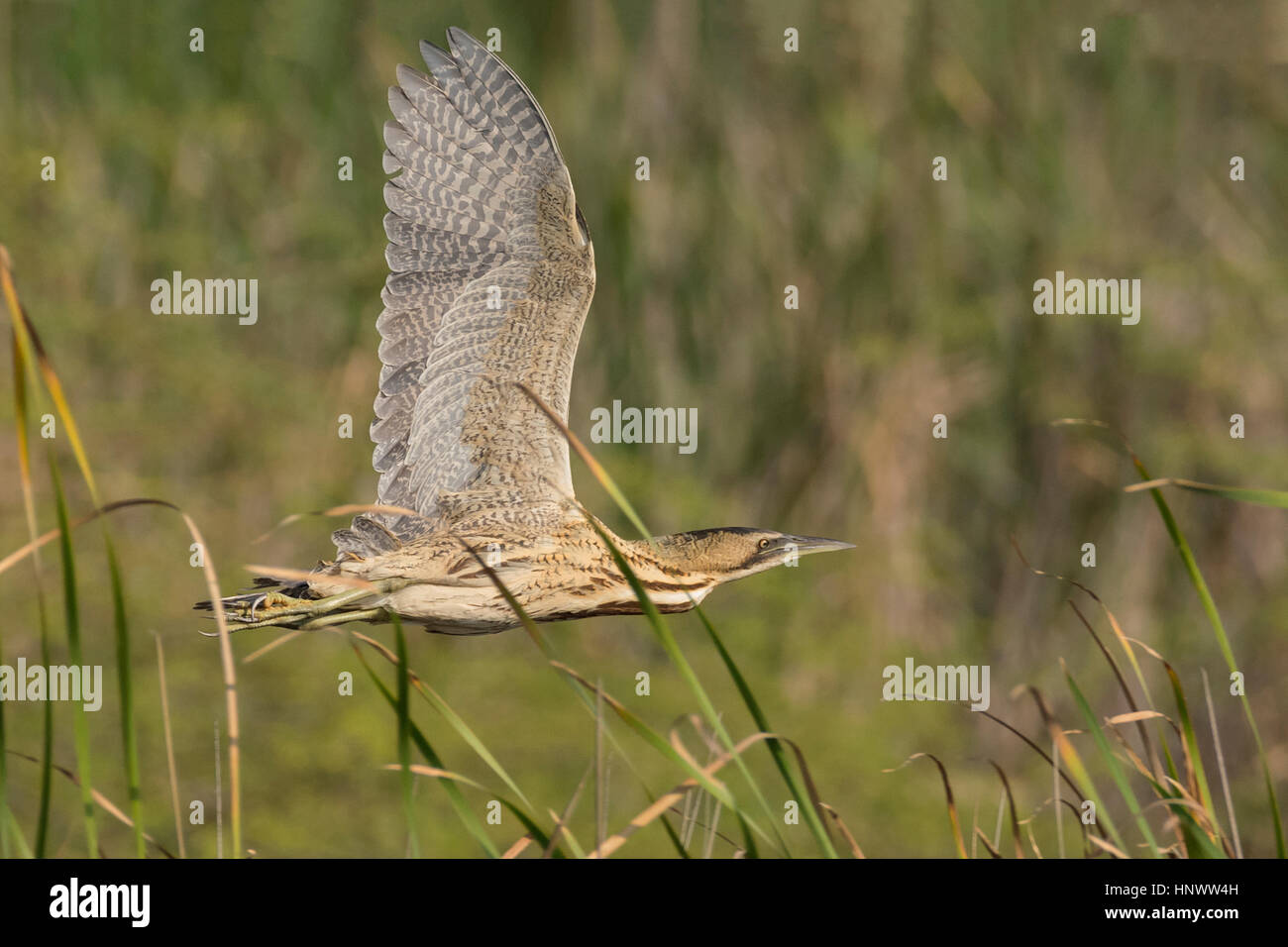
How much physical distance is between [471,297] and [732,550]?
1.74ft

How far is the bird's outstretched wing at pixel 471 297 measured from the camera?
1.65m

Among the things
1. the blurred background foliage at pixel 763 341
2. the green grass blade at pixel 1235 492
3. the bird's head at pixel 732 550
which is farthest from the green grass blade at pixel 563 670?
the blurred background foliage at pixel 763 341

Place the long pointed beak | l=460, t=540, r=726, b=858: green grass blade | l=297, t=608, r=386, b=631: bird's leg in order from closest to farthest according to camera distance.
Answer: l=460, t=540, r=726, b=858: green grass blade
l=297, t=608, r=386, b=631: bird's leg
the long pointed beak

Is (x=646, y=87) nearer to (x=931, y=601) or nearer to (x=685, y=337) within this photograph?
(x=685, y=337)

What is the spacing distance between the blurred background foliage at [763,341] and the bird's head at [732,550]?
2274 mm

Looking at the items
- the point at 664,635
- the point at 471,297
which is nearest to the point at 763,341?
the point at 471,297

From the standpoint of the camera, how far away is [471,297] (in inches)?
73.1

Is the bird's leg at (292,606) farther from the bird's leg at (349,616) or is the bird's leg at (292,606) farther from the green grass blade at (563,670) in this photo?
the green grass blade at (563,670)

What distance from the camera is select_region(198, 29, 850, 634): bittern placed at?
1521 millimetres

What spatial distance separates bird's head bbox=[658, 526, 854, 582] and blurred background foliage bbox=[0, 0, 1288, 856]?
227 cm

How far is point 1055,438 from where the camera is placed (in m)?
4.72

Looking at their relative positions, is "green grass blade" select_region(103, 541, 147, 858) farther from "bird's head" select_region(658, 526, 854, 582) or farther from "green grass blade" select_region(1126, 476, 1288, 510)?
"green grass blade" select_region(1126, 476, 1288, 510)

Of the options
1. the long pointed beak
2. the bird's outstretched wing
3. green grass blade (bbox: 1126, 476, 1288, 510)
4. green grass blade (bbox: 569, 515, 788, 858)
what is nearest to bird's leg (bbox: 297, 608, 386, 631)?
the bird's outstretched wing

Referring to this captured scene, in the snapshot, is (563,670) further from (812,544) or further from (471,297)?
(471,297)
